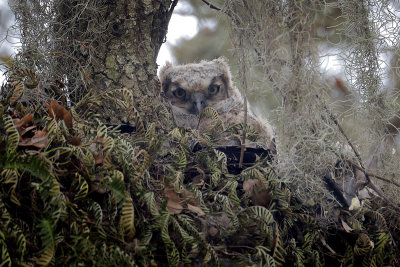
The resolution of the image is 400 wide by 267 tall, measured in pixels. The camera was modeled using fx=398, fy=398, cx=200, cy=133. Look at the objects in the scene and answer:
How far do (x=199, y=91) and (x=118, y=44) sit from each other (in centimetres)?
132

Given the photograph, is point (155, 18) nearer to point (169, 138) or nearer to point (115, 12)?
point (115, 12)

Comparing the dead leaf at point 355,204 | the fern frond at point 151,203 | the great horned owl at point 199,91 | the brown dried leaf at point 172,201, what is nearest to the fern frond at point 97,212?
the fern frond at point 151,203

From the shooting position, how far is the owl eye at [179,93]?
3.47 metres

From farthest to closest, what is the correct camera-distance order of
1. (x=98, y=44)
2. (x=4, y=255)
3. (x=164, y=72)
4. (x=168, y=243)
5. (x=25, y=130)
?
(x=164, y=72) → (x=98, y=44) → (x=25, y=130) → (x=168, y=243) → (x=4, y=255)

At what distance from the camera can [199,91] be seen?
3.43 metres

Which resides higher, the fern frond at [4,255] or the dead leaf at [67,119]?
the dead leaf at [67,119]

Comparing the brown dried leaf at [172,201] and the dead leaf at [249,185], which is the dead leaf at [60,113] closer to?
the brown dried leaf at [172,201]

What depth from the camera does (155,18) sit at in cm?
231

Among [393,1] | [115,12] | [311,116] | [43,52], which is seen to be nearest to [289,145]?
[311,116]

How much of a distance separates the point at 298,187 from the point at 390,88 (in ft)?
2.89

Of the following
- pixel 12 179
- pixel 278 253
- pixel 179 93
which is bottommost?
pixel 278 253

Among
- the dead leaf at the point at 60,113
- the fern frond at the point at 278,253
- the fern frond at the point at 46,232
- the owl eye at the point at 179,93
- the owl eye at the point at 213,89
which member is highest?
the owl eye at the point at 213,89

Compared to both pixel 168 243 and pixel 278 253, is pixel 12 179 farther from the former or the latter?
pixel 278 253

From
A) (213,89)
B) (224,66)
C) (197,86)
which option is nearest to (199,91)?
(197,86)
